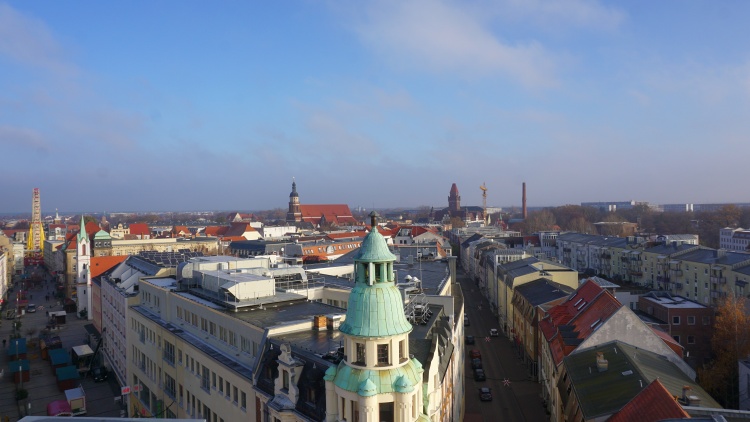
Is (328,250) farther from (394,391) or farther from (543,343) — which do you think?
(394,391)

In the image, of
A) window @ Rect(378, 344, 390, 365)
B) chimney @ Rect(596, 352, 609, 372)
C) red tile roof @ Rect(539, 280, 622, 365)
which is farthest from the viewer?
red tile roof @ Rect(539, 280, 622, 365)

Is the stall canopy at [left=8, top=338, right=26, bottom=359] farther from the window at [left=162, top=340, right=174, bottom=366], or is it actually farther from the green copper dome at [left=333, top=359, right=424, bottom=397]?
the green copper dome at [left=333, top=359, right=424, bottom=397]

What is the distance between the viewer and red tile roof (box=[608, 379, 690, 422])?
78.6ft

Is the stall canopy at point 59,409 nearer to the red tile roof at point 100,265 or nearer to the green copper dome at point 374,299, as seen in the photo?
the green copper dome at point 374,299

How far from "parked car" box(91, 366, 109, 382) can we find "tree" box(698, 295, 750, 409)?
59330 mm

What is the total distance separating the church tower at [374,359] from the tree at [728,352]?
115 feet

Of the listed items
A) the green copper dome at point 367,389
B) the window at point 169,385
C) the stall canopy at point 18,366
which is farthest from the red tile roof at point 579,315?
the stall canopy at point 18,366

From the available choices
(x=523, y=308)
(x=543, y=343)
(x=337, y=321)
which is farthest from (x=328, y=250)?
(x=337, y=321)

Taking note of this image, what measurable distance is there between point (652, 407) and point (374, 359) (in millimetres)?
14061

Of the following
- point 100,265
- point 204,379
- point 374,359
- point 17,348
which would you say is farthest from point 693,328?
point 100,265

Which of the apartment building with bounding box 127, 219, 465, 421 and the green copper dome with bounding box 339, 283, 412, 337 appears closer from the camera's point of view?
the green copper dome with bounding box 339, 283, 412, 337

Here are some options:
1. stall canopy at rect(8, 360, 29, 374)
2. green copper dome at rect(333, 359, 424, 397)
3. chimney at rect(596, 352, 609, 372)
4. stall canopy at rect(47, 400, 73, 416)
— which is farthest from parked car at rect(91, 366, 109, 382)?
chimney at rect(596, 352, 609, 372)

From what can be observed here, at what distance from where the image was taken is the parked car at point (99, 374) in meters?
58.1

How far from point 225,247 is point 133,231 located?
5760cm
